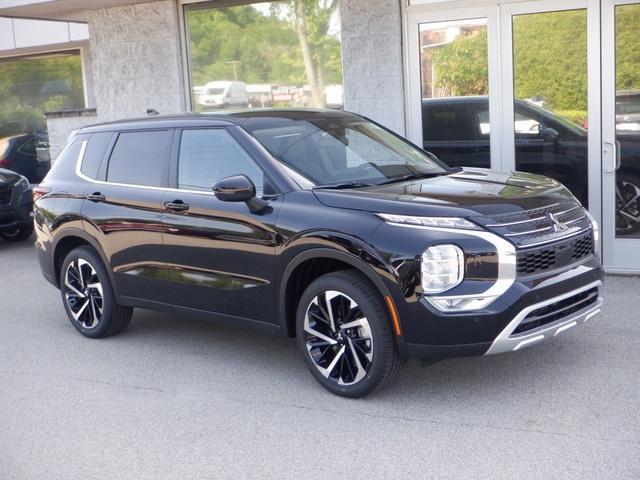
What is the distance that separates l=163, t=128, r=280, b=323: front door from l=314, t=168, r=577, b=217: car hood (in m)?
0.55

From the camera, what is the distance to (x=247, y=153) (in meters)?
5.91

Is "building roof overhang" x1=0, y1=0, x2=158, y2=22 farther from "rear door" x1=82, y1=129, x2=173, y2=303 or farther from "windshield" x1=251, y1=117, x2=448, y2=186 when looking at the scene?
"windshield" x1=251, y1=117, x2=448, y2=186

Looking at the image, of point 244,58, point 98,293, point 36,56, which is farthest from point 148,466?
point 36,56

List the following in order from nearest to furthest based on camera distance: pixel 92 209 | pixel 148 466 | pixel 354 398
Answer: pixel 148 466 < pixel 354 398 < pixel 92 209

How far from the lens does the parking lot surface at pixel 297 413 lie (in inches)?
176

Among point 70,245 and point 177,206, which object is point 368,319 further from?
point 70,245

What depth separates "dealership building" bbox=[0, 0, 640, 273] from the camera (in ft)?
27.3

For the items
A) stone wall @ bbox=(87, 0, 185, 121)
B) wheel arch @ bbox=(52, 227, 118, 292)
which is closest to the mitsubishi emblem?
wheel arch @ bbox=(52, 227, 118, 292)

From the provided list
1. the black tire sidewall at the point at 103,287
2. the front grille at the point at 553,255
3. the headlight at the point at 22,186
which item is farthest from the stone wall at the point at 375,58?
the headlight at the point at 22,186

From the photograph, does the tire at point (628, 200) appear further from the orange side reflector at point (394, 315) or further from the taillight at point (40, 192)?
the taillight at point (40, 192)

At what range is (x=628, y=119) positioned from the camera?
8242 mm

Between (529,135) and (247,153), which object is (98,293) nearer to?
(247,153)

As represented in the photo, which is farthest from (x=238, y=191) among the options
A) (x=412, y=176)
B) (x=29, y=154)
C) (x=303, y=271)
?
(x=29, y=154)

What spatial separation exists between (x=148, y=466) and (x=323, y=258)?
165cm
